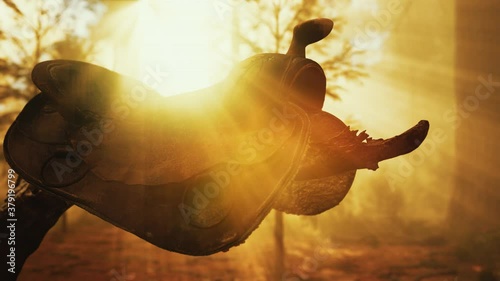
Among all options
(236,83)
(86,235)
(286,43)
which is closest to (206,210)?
(236,83)

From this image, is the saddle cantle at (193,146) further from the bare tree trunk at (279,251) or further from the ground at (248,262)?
the ground at (248,262)

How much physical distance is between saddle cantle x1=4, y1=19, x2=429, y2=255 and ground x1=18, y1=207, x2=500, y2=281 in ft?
24.2

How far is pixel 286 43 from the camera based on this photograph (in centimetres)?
832

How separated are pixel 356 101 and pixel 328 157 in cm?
3487

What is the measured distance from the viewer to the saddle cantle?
1229 mm

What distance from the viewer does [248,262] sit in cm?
1045

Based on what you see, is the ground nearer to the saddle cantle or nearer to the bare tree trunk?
the bare tree trunk

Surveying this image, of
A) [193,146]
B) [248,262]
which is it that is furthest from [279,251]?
[193,146]

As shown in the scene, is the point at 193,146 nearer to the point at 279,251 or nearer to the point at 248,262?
the point at 279,251

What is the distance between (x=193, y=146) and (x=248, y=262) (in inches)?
382

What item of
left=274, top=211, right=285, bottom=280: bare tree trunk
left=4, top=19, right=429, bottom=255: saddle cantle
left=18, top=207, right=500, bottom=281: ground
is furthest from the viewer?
left=18, top=207, right=500, bottom=281: ground

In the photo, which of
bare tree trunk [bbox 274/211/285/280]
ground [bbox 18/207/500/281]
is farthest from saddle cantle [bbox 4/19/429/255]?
ground [bbox 18/207/500/281]

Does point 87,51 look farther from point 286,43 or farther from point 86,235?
point 286,43

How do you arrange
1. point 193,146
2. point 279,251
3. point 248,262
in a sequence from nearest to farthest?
point 193,146, point 279,251, point 248,262
